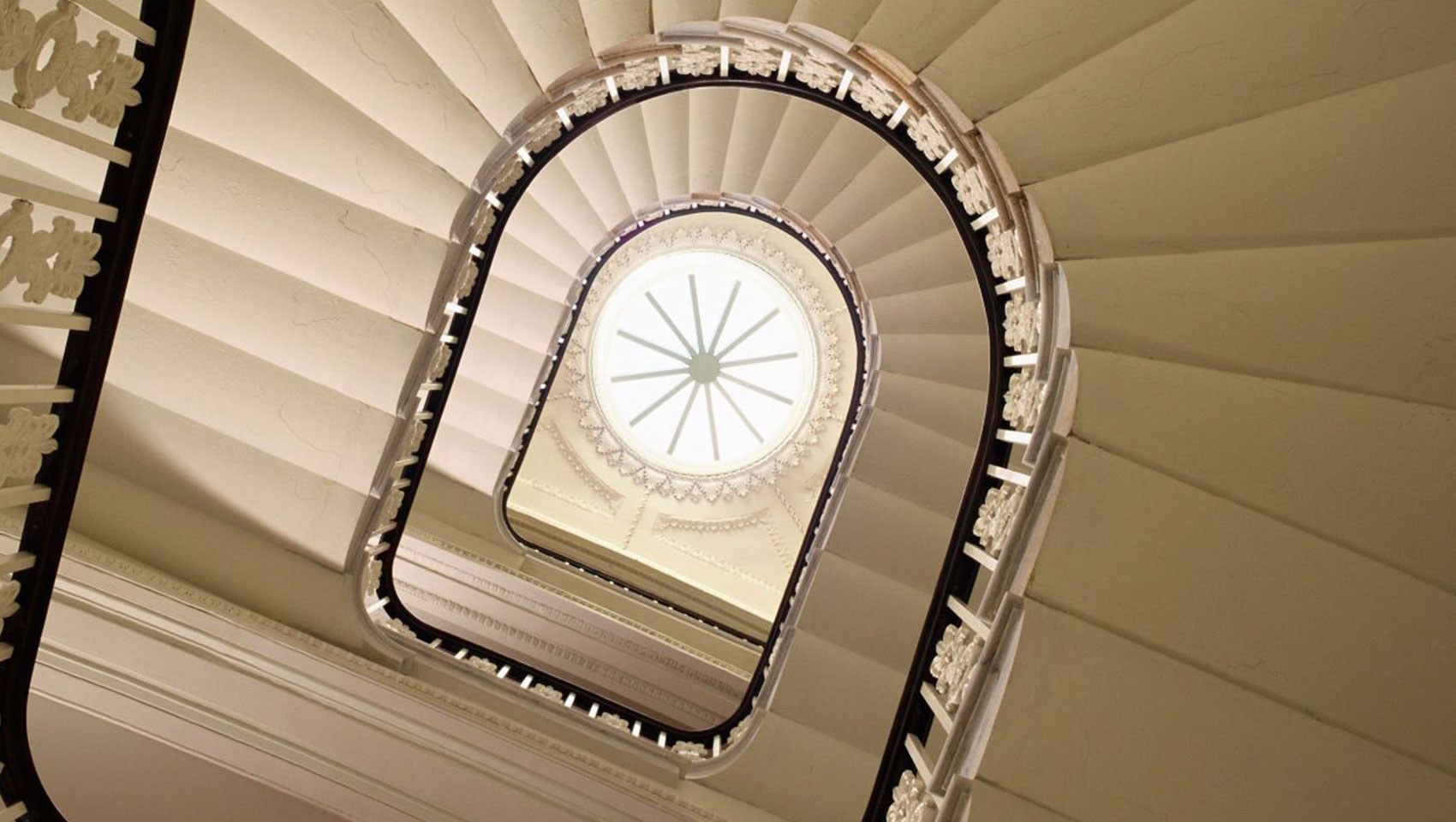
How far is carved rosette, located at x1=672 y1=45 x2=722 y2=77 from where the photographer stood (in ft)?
13.0

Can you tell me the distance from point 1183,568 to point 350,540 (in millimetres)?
3652

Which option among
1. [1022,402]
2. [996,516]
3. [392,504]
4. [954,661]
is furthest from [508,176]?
[954,661]

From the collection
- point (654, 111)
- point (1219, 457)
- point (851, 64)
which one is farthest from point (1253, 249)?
point (654, 111)

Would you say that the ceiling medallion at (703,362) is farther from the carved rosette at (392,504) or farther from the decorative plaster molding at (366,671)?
the decorative plaster molding at (366,671)

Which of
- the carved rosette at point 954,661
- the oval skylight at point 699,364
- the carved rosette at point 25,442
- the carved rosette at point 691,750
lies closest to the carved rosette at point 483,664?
the carved rosette at point 691,750

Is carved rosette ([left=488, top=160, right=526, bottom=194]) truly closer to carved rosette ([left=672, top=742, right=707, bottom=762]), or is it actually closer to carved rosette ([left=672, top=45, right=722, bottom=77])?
carved rosette ([left=672, top=45, right=722, bottom=77])

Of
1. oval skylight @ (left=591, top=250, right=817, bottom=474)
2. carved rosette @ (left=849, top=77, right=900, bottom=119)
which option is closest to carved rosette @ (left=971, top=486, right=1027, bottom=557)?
carved rosette @ (left=849, top=77, right=900, bottom=119)

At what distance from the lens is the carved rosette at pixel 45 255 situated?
1907mm

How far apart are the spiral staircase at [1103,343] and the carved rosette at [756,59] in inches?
10.1

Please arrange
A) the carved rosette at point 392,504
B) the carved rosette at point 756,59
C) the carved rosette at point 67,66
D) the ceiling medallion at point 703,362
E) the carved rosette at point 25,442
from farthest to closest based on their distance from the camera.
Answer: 1. the ceiling medallion at point 703,362
2. the carved rosette at point 392,504
3. the carved rosette at point 756,59
4. the carved rosette at point 25,442
5. the carved rosette at point 67,66

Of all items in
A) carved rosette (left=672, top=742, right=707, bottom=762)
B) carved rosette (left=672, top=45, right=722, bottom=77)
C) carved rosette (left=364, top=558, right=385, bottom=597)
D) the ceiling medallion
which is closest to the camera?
carved rosette (left=672, top=45, right=722, bottom=77)

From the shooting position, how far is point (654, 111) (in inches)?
256

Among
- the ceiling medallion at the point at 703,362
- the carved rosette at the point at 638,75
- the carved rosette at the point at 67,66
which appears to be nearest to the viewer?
the carved rosette at the point at 67,66

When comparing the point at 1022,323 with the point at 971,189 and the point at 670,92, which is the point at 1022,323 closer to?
the point at 971,189
